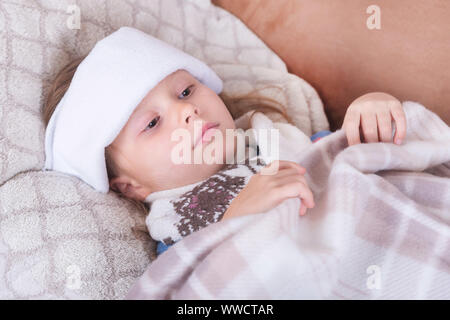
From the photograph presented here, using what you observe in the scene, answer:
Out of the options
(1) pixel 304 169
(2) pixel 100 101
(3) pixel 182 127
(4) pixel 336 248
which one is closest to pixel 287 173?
(1) pixel 304 169

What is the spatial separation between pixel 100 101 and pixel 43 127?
0.47 feet

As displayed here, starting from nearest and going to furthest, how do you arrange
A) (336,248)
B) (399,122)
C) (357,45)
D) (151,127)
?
(336,248)
(399,122)
(151,127)
(357,45)

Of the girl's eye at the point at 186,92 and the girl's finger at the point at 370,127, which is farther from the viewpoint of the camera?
the girl's eye at the point at 186,92

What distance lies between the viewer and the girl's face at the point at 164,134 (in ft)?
2.65

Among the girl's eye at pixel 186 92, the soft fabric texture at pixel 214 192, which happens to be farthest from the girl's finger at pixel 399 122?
the girl's eye at pixel 186 92

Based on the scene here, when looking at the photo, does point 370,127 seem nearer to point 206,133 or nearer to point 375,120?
point 375,120

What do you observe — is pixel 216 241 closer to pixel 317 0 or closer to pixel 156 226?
pixel 156 226

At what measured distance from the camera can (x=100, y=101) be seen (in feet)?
2.63

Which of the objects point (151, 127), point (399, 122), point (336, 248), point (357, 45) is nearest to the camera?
point (336, 248)

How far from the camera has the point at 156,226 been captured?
783 millimetres

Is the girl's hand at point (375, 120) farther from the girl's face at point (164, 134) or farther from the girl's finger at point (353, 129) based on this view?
the girl's face at point (164, 134)

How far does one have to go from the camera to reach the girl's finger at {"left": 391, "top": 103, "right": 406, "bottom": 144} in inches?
28.1

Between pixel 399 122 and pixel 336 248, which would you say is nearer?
pixel 336 248
